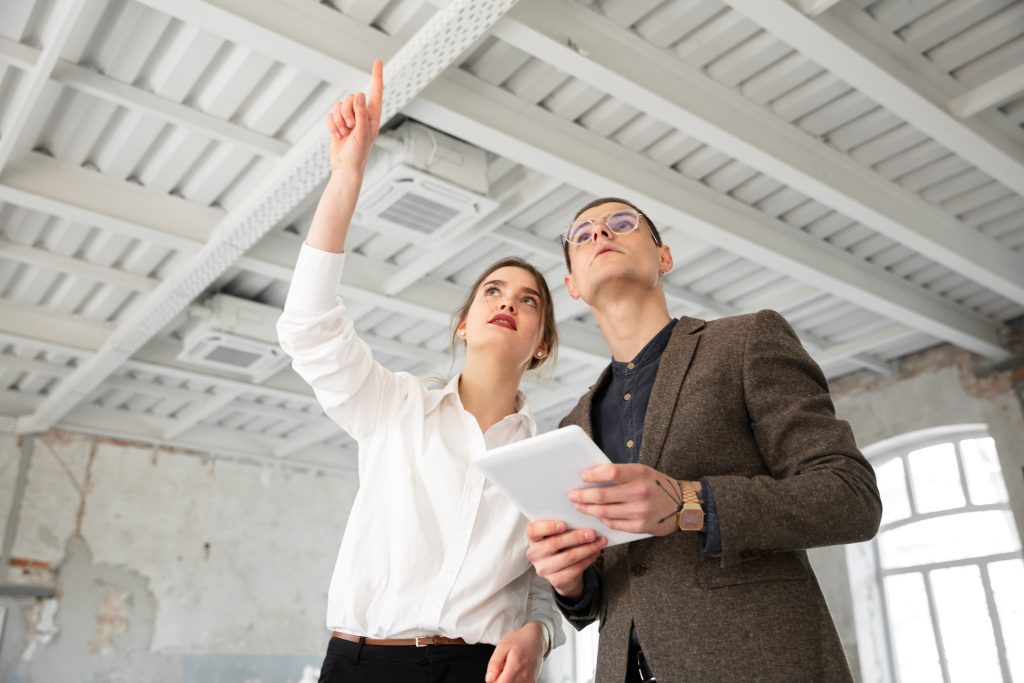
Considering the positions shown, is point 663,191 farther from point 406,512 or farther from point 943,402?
point 943,402

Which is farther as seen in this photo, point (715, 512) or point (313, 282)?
point (313, 282)

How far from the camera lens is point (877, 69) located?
365cm

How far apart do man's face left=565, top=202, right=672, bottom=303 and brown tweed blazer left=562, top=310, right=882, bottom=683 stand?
213 millimetres

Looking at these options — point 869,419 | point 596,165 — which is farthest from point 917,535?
point 596,165

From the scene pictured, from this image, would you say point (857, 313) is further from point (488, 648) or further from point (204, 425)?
point (204, 425)

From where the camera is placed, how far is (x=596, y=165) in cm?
432

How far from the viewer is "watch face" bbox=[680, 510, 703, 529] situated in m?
1.17

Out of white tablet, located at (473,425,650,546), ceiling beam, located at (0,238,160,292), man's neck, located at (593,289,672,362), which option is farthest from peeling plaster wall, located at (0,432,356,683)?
white tablet, located at (473,425,650,546)

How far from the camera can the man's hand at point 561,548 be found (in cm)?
127

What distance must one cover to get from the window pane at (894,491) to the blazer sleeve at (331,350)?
6.58 m

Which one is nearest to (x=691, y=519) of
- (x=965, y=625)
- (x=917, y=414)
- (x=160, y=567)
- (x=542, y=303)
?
(x=542, y=303)

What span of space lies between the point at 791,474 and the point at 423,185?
3343mm

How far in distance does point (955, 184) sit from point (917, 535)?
134 inches

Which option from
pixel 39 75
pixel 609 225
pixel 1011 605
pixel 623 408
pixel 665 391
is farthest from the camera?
pixel 1011 605
